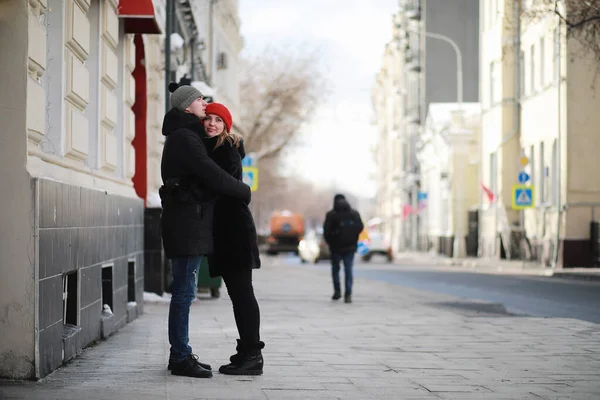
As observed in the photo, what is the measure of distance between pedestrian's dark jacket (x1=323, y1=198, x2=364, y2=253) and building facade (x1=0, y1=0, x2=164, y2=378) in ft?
20.8

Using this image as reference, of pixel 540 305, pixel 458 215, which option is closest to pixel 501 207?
pixel 458 215

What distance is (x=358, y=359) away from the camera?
32.5 feet

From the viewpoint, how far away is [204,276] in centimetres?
1878

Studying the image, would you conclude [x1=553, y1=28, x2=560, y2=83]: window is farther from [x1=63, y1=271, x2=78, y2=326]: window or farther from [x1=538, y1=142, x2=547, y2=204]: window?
[x1=63, y1=271, x2=78, y2=326]: window

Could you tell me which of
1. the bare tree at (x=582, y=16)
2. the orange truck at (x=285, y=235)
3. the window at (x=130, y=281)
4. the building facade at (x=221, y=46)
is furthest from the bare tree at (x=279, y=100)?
the window at (x=130, y=281)

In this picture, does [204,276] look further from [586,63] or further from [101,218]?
[586,63]

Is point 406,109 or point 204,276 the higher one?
point 406,109

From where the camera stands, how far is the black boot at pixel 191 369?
823cm

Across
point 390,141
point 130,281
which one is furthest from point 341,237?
point 390,141

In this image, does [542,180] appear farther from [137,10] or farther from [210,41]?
[137,10]

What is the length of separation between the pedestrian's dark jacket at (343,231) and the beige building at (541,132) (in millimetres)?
9981

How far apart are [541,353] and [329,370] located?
7.71 feet

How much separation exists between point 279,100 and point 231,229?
5045 cm

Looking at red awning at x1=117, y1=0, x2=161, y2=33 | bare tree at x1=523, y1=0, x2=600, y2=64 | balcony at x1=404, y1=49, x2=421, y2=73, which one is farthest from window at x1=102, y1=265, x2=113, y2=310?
balcony at x1=404, y1=49, x2=421, y2=73
